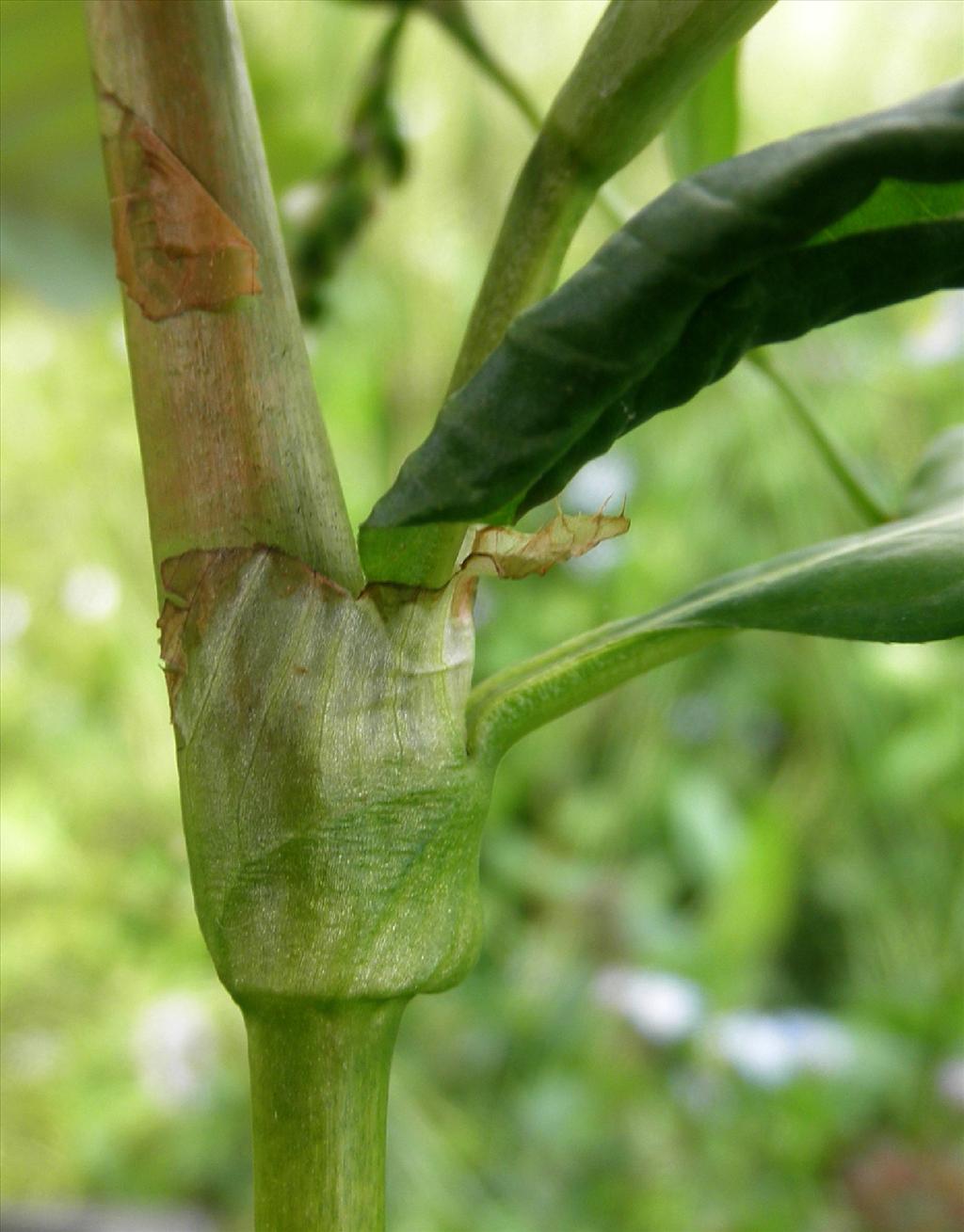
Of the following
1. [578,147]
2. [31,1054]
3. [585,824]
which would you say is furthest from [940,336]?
[578,147]

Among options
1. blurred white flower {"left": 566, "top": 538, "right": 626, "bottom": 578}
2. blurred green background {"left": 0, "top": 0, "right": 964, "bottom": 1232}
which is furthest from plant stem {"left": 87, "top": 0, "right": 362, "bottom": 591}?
blurred white flower {"left": 566, "top": 538, "right": 626, "bottom": 578}

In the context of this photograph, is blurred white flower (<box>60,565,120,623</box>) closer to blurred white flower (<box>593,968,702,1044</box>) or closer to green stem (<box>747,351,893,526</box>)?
blurred white flower (<box>593,968,702,1044</box>)

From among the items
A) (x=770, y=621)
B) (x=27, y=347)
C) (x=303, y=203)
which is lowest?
(x=770, y=621)

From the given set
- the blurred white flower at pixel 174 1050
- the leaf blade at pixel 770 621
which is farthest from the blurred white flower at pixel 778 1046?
the leaf blade at pixel 770 621

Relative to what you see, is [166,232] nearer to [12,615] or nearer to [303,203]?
[303,203]

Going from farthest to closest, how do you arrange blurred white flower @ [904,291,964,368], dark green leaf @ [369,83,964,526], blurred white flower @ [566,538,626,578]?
blurred white flower @ [566,538,626,578] < blurred white flower @ [904,291,964,368] < dark green leaf @ [369,83,964,526]
